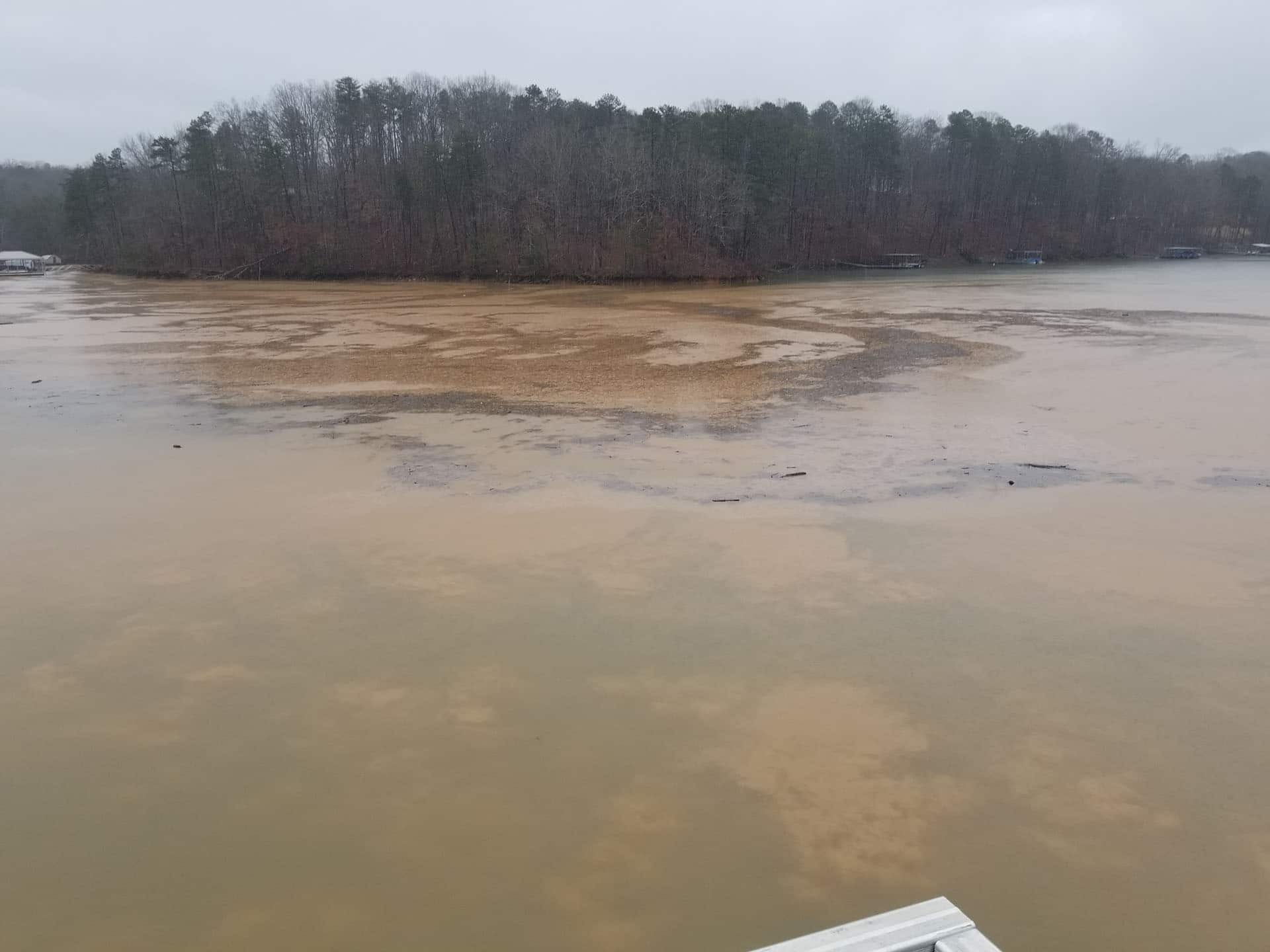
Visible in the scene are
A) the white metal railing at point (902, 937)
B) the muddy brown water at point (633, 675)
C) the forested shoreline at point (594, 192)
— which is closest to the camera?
the white metal railing at point (902, 937)

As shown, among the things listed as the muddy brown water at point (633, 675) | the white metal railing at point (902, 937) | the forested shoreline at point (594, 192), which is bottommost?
the muddy brown water at point (633, 675)

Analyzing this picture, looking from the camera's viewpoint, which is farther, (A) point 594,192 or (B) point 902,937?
(A) point 594,192

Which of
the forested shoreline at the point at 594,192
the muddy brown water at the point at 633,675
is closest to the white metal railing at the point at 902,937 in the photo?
the muddy brown water at the point at 633,675

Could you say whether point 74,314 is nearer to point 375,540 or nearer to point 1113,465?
point 375,540

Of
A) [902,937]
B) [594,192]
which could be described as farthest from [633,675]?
[594,192]

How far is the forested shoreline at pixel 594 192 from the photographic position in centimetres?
4531

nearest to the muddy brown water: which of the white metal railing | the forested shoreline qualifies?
the white metal railing

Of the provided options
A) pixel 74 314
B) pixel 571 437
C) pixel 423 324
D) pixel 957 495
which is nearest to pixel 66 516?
pixel 571 437

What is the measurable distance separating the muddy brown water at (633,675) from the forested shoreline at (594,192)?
108ft

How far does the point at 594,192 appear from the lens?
45.3 m

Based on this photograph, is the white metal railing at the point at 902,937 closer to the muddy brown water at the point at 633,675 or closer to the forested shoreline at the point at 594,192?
the muddy brown water at the point at 633,675

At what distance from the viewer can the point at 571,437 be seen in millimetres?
9273

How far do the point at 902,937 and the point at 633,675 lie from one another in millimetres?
2416

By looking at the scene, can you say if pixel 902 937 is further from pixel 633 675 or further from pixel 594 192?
pixel 594 192
